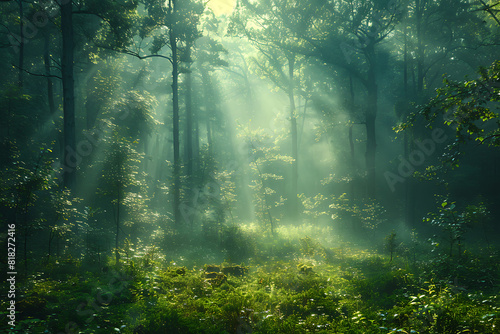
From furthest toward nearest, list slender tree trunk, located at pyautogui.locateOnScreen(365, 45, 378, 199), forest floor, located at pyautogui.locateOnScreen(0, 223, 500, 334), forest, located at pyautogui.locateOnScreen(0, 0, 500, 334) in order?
slender tree trunk, located at pyautogui.locateOnScreen(365, 45, 378, 199) → forest, located at pyautogui.locateOnScreen(0, 0, 500, 334) → forest floor, located at pyautogui.locateOnScreen(0, 223, 500, 334)

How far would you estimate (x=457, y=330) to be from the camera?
4.29m

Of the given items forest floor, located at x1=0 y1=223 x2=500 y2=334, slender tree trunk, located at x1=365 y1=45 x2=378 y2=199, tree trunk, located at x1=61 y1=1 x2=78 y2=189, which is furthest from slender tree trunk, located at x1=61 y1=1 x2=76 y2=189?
slender tree trunk, located at x1=365 y1=45 x2=378 y2=199

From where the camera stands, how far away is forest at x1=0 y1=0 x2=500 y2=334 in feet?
18.6

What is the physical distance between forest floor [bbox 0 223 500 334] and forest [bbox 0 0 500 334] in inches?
1.8

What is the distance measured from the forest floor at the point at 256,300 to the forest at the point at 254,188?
5 cm

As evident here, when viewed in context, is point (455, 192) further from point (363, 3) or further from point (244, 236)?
point (244, 236)

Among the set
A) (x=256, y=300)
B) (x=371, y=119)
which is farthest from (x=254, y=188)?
(x=256, y=300)

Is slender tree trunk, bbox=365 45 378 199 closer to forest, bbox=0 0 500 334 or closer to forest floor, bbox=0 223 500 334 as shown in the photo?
forest, bbox=0 0 500 334

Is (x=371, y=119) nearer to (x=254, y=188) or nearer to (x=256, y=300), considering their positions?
(x=254, y=188)

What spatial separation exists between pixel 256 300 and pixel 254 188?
12.1 meters

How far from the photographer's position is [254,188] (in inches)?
733

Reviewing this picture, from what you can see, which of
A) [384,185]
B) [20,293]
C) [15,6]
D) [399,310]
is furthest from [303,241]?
[15,6]

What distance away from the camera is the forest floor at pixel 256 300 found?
15.8 feet

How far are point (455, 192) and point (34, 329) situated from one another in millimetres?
23668
